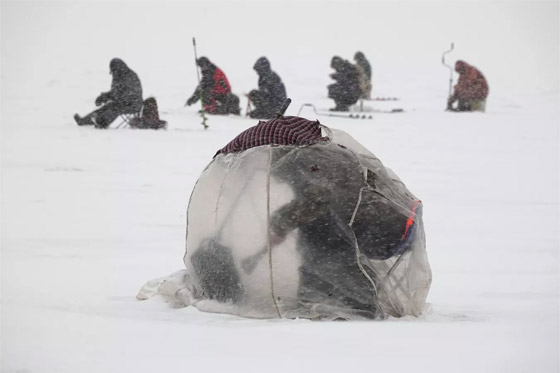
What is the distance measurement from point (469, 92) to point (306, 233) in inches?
527

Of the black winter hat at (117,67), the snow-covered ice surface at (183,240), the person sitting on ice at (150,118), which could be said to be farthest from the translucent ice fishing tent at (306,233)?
the black winter hat at (117,67)

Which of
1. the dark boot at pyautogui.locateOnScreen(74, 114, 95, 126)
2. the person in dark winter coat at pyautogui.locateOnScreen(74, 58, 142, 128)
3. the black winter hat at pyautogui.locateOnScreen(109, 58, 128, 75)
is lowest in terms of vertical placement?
the dark boot at pyautogui.locateOnScreen(74, 114, 95, 126)

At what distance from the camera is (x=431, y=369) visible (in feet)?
9.52

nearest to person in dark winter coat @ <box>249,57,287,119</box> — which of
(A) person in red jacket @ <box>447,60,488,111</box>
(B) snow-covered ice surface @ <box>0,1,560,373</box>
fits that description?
(B) snow-covered ice surface @ <box>0,1,560,373</box>

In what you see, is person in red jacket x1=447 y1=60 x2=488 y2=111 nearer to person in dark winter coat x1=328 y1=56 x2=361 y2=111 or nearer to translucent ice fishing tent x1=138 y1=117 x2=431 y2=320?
person in dark winter coat x1=328 y1=56 x2=361 y2=111

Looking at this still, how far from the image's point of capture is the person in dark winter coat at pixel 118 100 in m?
12.7

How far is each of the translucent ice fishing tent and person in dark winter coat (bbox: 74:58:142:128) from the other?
9497mm

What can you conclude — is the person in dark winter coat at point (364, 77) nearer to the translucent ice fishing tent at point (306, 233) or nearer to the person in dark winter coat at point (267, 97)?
the person in dark winter coat at point (267, 97)

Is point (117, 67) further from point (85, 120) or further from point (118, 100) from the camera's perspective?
point (85, 120)

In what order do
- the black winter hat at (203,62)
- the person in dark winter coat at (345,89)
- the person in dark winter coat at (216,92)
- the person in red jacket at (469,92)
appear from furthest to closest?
1. the person in red jacket at (469,92)
2. the person in dark winter coat at (345,89)
3. the black winter hat at (203,62)
4. the person in dark winter coat at (216,92)

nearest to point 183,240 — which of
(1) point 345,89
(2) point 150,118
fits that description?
(2) point 150,118

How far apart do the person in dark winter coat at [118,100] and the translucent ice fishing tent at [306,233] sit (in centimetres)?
950

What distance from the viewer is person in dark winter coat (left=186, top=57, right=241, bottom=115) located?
14.9 meters

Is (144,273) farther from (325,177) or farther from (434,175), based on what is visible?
(434,175)
